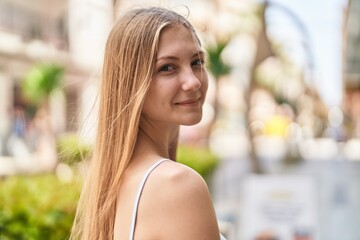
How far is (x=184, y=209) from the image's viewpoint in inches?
48.0

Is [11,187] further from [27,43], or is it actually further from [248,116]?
[27,43]

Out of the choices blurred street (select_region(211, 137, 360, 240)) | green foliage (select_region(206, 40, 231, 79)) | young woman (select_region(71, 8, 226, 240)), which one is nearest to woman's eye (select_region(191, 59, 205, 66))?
young woman (select_region(71, 8, 226, 240))

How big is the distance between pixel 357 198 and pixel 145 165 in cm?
983

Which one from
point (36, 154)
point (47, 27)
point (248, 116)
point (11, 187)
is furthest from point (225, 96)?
point (11, 187)

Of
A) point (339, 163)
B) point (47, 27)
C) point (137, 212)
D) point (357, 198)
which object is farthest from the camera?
point (47, 27)

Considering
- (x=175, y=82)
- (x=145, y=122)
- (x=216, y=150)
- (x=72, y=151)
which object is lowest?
(x=216, y=150)

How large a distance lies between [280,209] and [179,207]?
5.62 m

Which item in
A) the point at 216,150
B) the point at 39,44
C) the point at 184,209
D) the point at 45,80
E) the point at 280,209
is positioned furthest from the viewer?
the point at 39,44

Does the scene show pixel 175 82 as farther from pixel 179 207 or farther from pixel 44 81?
pixel 44 81

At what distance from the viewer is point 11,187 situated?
406cm

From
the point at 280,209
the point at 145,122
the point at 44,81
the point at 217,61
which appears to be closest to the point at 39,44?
the point at 44,81

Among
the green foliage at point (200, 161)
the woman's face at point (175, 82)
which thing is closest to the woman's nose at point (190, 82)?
the woman's face at point (175, 82)

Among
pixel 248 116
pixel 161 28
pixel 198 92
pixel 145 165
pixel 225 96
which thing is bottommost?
pixel 225 96

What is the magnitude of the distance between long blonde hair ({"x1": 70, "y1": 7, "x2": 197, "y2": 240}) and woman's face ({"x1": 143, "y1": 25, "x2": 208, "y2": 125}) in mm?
24
